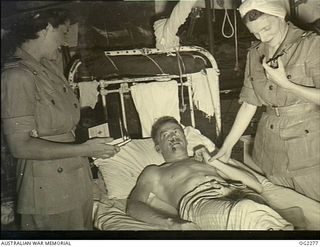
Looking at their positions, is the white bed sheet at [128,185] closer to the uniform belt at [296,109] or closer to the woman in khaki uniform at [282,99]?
the woman in khaki uniform at [282,99]

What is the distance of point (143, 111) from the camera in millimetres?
1626

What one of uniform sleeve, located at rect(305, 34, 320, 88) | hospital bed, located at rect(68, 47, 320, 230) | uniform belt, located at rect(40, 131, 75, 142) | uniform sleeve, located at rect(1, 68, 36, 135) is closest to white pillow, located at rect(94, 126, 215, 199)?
hospital bed, located at rect(68, 47, 320, 230)

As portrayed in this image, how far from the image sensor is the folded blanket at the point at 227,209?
61.3 inches

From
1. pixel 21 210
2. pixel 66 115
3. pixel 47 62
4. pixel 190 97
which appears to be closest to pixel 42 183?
pixel 21 210

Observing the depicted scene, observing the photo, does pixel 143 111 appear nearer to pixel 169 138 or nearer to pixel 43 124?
pixel 169 138

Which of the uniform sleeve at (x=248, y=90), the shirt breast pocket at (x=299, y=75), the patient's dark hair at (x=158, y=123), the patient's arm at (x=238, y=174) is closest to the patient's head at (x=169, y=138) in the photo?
the patient's dark hair at (x=158, y=123)

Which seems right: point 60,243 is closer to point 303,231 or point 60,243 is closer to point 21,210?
point 21,210

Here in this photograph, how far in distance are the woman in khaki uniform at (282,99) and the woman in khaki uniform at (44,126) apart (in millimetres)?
459

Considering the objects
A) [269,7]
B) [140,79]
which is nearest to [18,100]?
[140,79]

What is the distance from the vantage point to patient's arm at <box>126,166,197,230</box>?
1.62m

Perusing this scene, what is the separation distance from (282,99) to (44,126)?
0.75 meters

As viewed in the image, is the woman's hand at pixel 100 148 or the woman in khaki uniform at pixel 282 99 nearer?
the woman in khaki uniform at pixel 282 99

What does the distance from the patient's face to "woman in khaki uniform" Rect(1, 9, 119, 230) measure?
155mm

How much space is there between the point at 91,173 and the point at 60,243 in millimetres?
268
